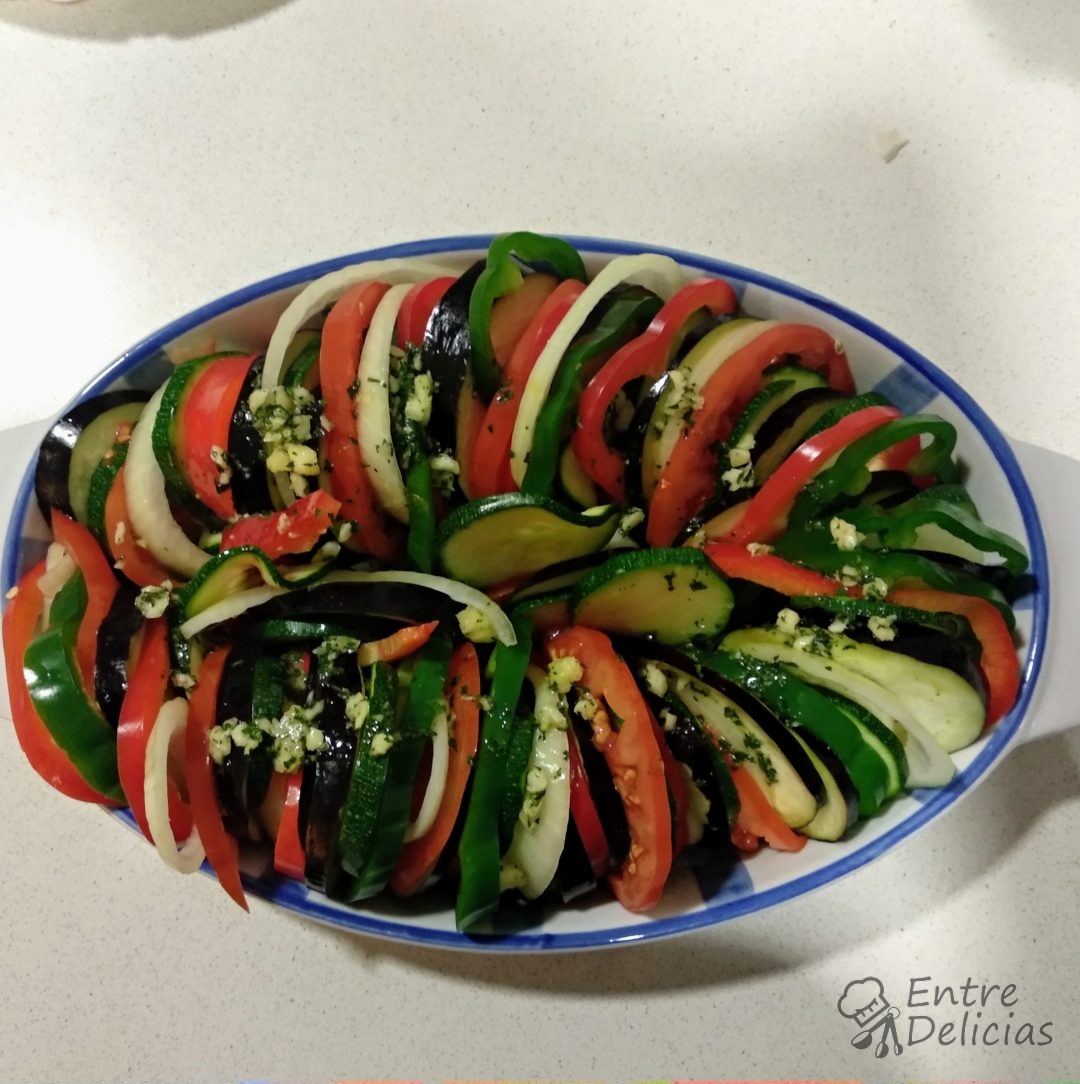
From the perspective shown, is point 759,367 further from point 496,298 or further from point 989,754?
point 989,754

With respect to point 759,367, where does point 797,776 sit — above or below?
below

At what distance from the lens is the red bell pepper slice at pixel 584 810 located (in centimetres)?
102

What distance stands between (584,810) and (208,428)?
2.00ft

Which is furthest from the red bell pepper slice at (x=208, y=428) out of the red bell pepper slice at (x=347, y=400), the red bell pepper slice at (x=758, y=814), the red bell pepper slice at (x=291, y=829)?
the red bell pepper slice at (x=758, y=814)

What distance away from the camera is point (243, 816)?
3.43 ft

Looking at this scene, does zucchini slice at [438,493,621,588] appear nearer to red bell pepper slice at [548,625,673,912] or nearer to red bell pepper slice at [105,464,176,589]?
red bell pepper slice at [548,625,673,912]

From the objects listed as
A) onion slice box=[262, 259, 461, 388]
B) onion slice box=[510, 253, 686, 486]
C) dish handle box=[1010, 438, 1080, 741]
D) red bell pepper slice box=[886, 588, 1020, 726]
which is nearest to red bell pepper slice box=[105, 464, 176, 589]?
onion slice box=[262, 259, 461, 388]

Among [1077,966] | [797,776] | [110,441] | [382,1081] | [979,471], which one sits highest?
[979,471]

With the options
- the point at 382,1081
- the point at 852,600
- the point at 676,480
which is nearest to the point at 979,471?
the point at 852,600

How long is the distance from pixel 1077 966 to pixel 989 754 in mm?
460

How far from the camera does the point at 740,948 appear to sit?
50.3 inches

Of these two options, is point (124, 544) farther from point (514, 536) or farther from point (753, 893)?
point (753, 893)

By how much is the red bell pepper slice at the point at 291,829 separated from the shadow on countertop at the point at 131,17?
1320mm

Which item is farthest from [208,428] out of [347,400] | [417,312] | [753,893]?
[753,893]
